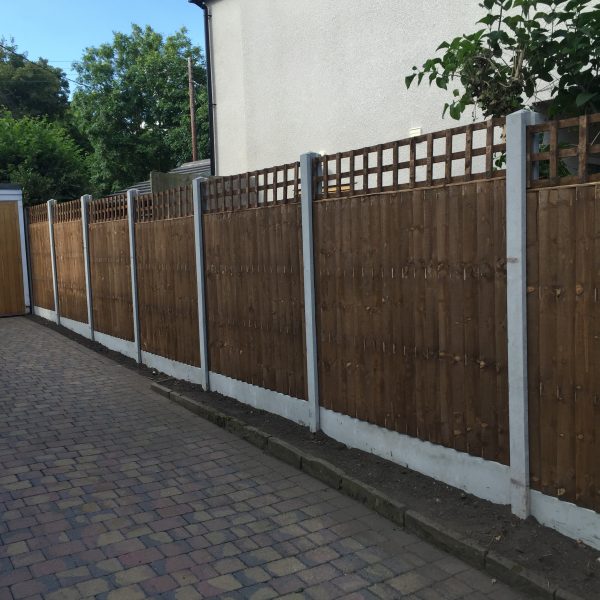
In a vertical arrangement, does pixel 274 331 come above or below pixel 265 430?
above

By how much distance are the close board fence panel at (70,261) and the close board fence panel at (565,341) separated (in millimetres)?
8832

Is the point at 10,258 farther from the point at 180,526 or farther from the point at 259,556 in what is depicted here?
the point at 259,556

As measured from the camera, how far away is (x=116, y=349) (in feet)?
32.4

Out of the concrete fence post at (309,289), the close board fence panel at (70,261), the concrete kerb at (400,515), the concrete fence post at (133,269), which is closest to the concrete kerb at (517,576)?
the concrete kerb at (400,515)

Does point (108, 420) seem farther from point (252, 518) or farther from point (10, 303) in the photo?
point (10, 303)

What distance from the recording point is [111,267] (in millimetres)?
9562

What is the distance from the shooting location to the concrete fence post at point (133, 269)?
8602 mm

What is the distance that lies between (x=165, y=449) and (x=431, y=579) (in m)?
2.93

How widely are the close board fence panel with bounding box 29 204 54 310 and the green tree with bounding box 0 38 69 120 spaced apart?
29261 millimetres

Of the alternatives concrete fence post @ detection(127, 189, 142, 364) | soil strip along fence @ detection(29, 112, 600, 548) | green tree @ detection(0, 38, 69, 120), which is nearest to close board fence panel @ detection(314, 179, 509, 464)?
soil strip along fence @ detection(29, 112, 600, 548)

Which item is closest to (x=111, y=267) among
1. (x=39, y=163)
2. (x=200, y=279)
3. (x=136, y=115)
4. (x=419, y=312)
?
(x=200, y=279)

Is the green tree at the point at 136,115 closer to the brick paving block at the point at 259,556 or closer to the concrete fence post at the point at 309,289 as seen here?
the concrete fence post at the point at 309,289

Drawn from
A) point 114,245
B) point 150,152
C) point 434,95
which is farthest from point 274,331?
point 150,152

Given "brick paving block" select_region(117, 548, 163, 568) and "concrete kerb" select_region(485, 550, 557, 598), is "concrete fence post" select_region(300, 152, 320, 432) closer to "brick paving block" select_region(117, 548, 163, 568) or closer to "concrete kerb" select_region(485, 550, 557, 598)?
"brick paving block" select_region(117, 548, 163, 568)
